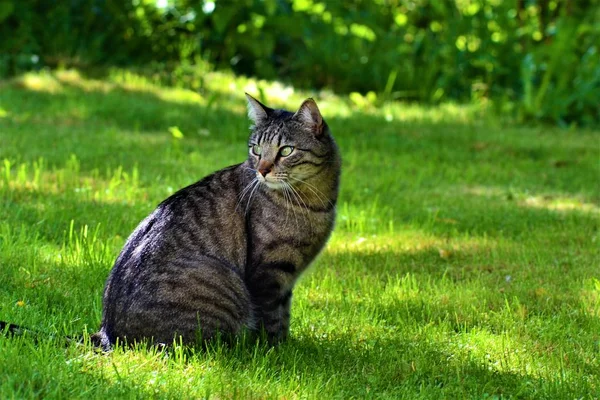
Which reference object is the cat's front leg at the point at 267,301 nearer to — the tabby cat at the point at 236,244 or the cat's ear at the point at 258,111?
the tabby cat at the point at 236,244

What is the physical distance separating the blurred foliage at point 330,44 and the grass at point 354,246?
48cm

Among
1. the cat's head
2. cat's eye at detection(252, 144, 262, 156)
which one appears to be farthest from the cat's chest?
cat's eye at detection(252, 144, 262, 156)

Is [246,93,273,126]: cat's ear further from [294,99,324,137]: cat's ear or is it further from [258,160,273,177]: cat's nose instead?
[258,160,273,177]: cat's nose

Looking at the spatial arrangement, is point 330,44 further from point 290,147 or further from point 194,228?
point 194,228

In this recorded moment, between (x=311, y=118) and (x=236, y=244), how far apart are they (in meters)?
0.72

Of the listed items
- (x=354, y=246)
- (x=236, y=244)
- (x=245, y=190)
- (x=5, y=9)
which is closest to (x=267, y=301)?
(x=236, y=244)

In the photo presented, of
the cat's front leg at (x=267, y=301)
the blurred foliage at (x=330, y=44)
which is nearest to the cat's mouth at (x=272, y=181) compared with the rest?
the cat's front leg at (x=267, y=301)

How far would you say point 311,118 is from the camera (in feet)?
14.8

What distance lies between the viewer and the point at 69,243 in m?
5.41

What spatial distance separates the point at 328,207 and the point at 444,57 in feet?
21.8

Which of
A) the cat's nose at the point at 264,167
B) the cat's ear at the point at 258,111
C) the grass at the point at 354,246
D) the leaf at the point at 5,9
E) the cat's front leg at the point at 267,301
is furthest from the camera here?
the leaf at the point at 5,9

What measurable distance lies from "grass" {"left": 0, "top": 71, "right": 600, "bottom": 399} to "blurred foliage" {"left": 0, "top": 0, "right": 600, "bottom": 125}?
1.57 feet

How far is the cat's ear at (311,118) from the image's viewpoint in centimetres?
449

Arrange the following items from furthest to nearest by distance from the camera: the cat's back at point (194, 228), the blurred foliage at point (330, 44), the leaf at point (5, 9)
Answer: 1. the blurred foliage at point (330, 44)
2. the leaf at point (5, 9)
3. the cat's back at point (194, 228)
